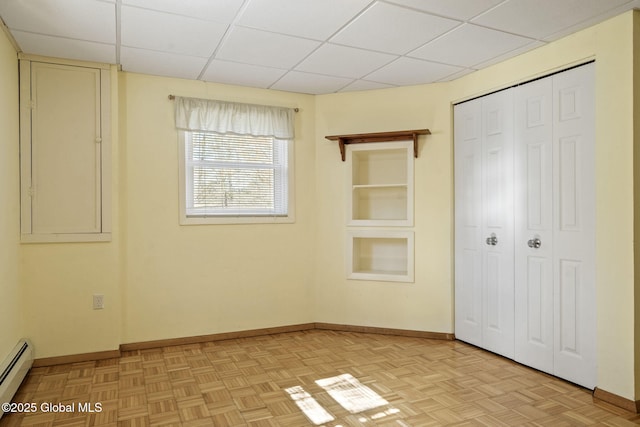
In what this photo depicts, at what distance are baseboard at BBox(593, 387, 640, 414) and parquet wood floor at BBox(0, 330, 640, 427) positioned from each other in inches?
1.8

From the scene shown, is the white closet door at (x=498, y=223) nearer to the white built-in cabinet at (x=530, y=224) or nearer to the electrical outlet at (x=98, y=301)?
the white built-in cabinet at (x=530, y=224)

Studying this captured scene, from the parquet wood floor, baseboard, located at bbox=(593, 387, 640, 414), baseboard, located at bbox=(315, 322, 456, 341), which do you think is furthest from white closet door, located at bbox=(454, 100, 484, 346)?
baseboard, located at bbox=(593, 387, 640, 414)

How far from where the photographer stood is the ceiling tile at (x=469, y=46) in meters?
2.99

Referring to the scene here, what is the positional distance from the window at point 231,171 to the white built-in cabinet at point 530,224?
171cm

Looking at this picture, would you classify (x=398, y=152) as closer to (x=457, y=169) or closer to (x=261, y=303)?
(x=457, y=169)

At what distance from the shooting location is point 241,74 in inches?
153

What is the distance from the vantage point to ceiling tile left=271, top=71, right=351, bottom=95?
394 cm

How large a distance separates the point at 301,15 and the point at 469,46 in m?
1.30

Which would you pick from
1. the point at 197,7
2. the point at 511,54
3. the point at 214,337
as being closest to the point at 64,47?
the point at 197,7

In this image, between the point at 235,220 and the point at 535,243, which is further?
the point at 235,220

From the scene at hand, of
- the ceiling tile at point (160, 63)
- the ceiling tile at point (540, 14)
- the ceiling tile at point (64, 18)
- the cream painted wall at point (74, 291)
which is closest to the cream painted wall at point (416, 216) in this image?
the ceiling tile at point (540, 14)

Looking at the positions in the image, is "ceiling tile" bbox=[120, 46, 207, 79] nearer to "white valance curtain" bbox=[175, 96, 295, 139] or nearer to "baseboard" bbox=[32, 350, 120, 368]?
"white valance curtain" bbox=[175, 96, 295, 139]

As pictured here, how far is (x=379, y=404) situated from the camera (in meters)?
2.76

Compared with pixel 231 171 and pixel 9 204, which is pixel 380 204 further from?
pixel 9 204
